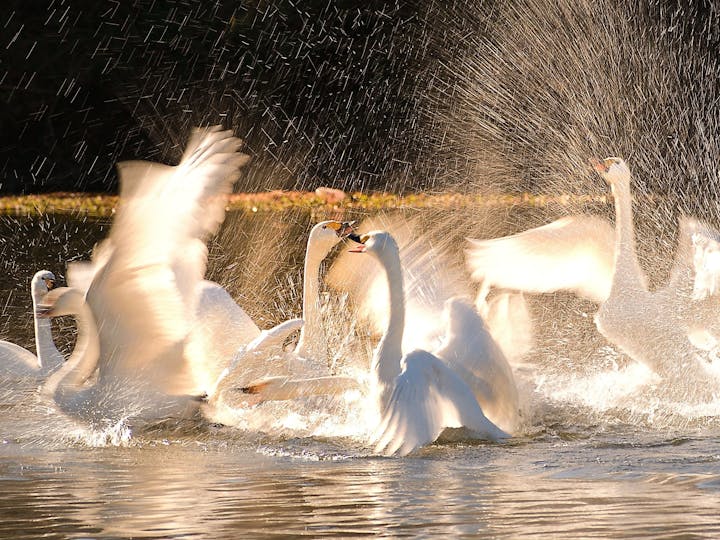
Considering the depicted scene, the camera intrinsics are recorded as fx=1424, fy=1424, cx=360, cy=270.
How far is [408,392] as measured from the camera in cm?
643

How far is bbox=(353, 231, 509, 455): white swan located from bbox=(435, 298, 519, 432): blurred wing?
0.29 meters

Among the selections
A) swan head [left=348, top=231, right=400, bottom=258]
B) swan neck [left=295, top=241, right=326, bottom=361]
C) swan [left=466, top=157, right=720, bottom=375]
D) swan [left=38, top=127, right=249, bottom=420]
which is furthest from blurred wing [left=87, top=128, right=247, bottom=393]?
swan [left=466, top=157, right=720, bottom=375]

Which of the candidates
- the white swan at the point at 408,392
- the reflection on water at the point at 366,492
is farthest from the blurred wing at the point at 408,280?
the reflection on water at the point at 366,492

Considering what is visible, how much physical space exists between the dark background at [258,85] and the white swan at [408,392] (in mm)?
13765

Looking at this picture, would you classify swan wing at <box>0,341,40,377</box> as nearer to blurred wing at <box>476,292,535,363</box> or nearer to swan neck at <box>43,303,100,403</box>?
swan neck at <box>43,303,100,403</box>

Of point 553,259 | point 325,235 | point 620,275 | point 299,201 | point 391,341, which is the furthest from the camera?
point 299,201

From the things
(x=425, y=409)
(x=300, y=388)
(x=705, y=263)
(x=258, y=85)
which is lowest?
(x=425, y=409)

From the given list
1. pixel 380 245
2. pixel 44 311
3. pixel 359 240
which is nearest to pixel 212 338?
pixel 44 311

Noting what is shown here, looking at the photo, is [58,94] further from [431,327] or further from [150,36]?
[431,327]

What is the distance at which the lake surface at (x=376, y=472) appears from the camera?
4.87 meters

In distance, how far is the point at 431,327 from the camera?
308 inches

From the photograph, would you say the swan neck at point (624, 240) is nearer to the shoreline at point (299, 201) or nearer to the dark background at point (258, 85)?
the shoreline at point (299, 201)

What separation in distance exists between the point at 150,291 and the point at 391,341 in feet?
4.39

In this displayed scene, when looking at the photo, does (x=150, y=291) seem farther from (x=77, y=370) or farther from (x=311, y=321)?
(x=311, y=321)
